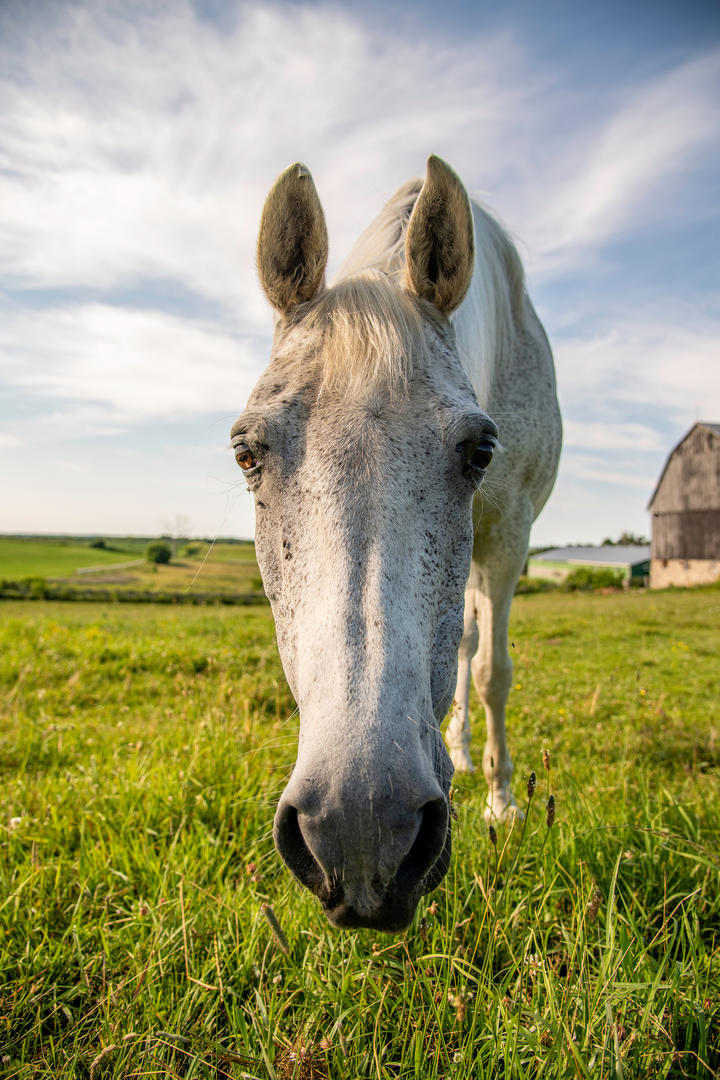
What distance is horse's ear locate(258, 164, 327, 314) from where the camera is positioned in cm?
217

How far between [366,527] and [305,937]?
155 centimetres

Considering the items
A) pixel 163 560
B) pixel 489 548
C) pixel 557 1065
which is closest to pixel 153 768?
pixel 489 548

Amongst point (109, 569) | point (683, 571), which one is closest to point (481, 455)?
point (683, 571)

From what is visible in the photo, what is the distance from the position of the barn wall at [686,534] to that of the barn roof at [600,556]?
16.9 metres

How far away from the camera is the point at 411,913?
1401 mm

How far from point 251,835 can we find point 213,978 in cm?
92

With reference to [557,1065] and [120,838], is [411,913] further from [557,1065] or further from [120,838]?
[120,838]

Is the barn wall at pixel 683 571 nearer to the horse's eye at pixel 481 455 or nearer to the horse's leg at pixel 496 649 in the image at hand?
the horse's leg at pixel 496 649

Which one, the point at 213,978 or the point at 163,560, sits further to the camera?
the point at 163,560

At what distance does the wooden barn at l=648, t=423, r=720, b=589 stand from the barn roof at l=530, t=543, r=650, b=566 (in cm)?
1714

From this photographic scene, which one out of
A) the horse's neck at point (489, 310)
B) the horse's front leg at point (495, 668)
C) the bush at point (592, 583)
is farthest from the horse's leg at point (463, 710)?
the bush at point (592, 583)

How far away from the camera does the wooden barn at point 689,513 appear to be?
33.7 m

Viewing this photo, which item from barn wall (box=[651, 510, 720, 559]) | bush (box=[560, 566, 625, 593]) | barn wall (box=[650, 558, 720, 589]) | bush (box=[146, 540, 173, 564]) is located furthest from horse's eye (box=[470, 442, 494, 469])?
bush (box=[146, 540, 173, 564])

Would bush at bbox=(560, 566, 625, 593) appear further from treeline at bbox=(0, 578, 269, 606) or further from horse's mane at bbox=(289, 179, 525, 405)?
horse's mane at bbox=(289, 179, 525, 405)
